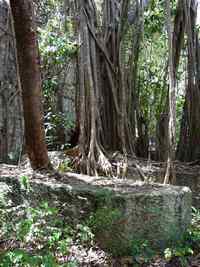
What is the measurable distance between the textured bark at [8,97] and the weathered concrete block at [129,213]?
3.84 meters

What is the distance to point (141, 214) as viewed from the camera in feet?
10.0

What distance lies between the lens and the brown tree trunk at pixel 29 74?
316 centimetres

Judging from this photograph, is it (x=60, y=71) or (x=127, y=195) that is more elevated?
(x=60, y=71)

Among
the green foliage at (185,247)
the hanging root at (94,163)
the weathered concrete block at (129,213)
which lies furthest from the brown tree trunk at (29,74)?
the green foliage at (185,247)

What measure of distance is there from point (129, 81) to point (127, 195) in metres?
2.65

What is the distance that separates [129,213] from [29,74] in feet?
4.59

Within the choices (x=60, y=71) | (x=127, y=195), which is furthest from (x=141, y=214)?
(x=60, y=71)

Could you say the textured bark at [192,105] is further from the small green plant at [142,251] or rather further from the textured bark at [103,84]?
the small green plant at [142,251]

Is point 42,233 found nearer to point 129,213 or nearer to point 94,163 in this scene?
point 129,213

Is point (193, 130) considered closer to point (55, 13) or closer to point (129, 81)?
point (129, 81)

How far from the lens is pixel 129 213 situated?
304 cm

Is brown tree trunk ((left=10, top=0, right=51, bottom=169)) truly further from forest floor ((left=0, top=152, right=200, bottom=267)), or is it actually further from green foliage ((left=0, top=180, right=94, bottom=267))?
green foliage ((left=0, top=180, right=94, bottom=267))

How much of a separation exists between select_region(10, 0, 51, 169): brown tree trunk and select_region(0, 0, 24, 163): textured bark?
3.34 m

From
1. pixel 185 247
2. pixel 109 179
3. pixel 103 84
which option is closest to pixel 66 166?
pixel 109 179
